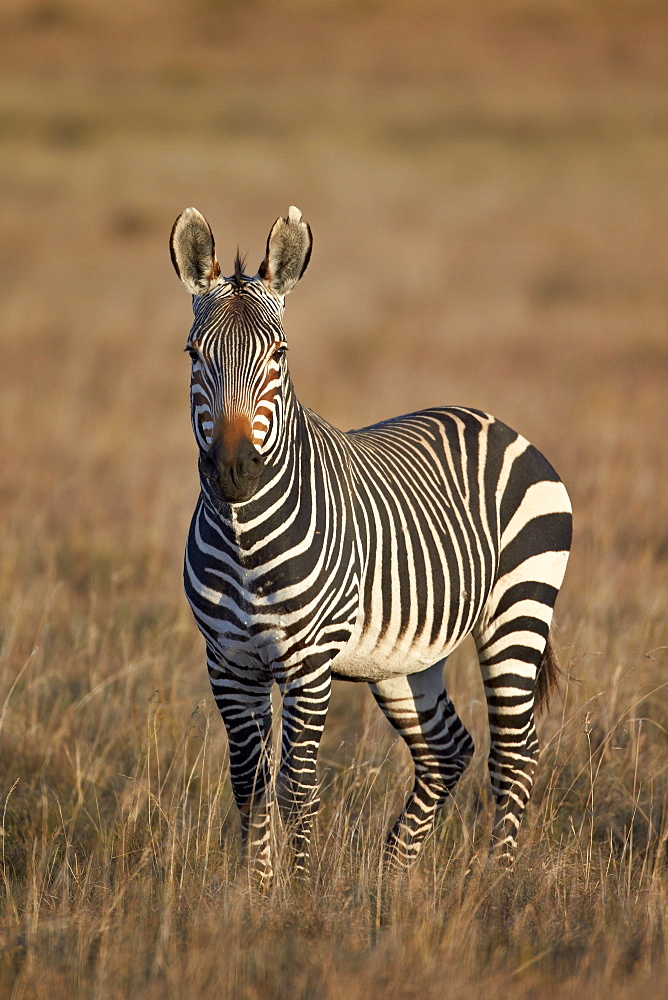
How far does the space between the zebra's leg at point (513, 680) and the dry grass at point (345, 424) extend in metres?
0.20

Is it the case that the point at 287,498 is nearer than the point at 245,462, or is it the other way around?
the point at 245,462

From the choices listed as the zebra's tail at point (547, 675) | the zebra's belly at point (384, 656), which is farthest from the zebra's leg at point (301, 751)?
the zebra's tail at point (547, 675)

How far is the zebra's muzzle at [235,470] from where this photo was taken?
340 centimetres

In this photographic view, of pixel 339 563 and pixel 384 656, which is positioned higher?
pixel 339 563

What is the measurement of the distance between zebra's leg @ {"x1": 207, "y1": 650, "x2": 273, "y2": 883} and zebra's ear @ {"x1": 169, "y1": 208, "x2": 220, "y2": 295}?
155 centimetres

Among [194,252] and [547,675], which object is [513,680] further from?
[194,252]

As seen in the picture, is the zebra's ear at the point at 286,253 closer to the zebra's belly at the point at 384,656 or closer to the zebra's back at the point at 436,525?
the zebra's back at the point at 436,525

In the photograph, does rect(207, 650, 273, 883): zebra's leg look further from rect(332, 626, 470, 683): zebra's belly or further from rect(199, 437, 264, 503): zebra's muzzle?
rect(199, 437, 264, 503): zebra's muzzle

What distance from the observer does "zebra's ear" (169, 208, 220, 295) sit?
390 centimetres

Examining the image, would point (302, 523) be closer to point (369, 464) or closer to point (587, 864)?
point (369, 464)

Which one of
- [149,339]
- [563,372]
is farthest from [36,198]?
[563,372]

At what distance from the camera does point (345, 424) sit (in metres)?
13.1

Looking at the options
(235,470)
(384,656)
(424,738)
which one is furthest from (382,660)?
(235,470)

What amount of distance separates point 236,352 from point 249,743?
1.69m
